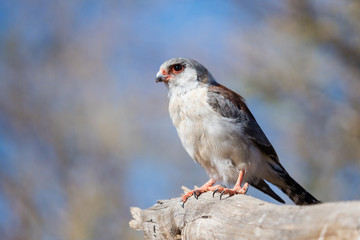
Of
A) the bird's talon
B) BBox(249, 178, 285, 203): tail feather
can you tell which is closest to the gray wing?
BBox(249, 178, 285, 203): tail feather

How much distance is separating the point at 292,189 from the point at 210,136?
3.04 ft

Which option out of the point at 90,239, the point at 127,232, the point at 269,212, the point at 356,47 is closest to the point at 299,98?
the point at 356,47

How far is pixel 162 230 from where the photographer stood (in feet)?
11.2

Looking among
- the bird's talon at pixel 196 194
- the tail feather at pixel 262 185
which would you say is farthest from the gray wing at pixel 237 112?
the bird's talon at pixel 196 194

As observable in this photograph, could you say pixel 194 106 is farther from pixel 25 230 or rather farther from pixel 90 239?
pixel 25 230

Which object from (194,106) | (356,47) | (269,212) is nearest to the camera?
(269,212)

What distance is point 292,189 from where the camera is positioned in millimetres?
3906

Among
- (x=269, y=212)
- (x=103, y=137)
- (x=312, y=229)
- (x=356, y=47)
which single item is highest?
(x=103, y=137)

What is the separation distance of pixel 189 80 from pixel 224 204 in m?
1.39

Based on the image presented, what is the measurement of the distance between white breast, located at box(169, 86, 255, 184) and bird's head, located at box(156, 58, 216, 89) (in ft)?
0.59

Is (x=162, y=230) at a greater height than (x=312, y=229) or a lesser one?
greater

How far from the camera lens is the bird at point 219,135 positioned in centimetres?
363

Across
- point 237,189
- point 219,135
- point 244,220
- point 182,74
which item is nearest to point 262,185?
point 237,189

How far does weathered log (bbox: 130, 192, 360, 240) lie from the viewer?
2027 mm
